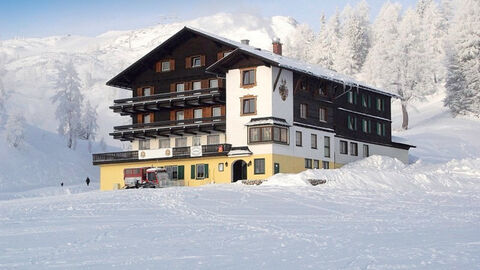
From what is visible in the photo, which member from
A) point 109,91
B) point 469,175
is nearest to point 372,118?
point 469,175

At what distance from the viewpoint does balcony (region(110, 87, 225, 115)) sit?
198 feet

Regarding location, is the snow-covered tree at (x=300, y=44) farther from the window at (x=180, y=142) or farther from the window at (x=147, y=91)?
the window at (x=180, y=142)

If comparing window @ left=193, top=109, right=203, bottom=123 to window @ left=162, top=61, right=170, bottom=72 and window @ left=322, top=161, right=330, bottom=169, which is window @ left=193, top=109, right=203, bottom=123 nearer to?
window @ left=162, top=61, right=170, bottom=72

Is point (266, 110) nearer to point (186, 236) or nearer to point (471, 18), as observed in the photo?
point (186, 236)

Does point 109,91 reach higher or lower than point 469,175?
higher

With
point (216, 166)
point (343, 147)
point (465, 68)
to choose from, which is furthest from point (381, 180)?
point (465, 68)

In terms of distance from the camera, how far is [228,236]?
80.1ft

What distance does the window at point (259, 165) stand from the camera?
56.9 m

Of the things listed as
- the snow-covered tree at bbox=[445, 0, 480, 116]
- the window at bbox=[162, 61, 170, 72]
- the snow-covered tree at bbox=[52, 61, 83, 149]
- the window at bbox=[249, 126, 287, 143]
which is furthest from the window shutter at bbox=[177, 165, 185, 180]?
the snow-covered tree at bbox=[445, 0, 480, 116]

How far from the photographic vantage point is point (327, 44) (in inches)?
5300

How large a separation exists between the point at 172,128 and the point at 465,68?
47.7 meters

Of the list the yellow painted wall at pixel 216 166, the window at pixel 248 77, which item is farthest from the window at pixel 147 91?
the window at pixel 248 77

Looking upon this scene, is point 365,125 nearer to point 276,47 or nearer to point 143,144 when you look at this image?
point 276,47

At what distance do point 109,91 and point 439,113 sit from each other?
110 metres
